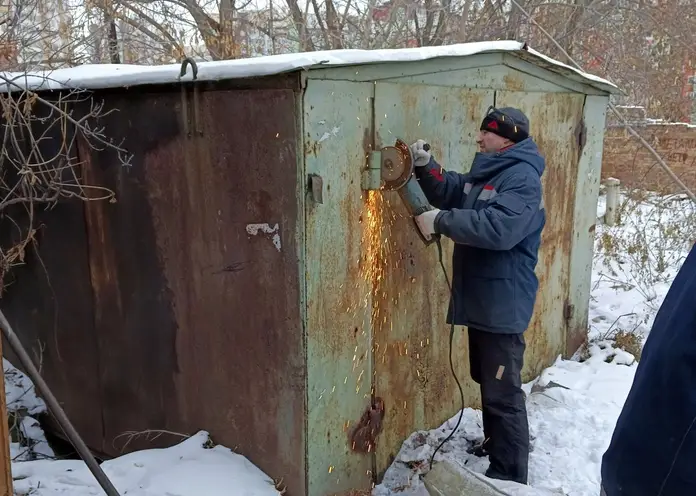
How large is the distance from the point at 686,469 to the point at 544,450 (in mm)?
2810

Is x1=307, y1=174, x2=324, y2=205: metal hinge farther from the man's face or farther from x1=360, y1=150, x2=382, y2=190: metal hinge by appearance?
the man's face

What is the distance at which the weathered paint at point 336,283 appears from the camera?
9.37 ft

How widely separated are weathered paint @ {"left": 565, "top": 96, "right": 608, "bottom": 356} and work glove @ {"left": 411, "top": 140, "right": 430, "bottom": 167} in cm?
231

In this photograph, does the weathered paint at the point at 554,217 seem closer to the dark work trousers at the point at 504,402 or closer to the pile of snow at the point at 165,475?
the dark work trousers at the point at 504,402

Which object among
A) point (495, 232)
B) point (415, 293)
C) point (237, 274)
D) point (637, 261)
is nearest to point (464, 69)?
point (495, 232)

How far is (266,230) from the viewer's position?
294 cm

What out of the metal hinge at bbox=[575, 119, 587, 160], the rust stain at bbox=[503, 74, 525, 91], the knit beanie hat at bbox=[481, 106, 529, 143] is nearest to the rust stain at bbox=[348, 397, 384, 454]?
the knit beanie hat at bbox=[481, 106, 529, 143]

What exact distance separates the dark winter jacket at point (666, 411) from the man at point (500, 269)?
1.71m

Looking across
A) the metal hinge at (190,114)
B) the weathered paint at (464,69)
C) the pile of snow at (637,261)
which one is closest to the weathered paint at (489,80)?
the weathered paint at (464,69)

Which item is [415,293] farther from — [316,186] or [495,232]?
[316,186]

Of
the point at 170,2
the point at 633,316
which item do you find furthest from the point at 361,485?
the point at 170,2

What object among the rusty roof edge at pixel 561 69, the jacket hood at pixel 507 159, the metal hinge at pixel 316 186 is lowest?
the metal hinge at pixel 316 186

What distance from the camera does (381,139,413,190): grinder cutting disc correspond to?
124 inches

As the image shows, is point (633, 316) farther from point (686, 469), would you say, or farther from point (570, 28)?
point (570, 28)
